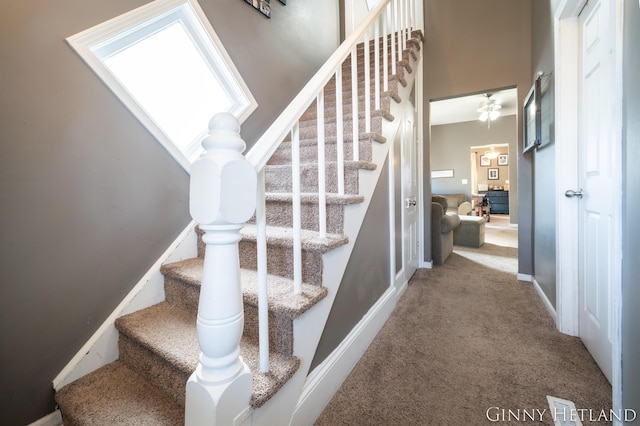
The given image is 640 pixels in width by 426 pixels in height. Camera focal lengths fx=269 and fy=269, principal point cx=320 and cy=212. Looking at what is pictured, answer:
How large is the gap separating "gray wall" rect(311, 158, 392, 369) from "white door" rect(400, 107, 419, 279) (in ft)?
1.77

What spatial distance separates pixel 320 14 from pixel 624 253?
3141 mm

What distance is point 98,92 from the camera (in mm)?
1205

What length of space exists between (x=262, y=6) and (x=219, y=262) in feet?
7.27

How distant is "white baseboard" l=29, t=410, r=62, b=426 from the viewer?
1015 mm

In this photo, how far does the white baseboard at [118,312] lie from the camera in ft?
3.62

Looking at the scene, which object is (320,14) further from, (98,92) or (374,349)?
(374,349)

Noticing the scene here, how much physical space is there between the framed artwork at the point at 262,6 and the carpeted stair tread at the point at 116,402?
94.0 inches

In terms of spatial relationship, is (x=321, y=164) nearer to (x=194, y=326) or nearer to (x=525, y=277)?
(x=194, y=326)

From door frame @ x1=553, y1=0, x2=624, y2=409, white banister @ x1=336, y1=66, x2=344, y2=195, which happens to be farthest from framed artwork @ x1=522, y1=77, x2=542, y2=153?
white banister @ x1=336, y1=66, x2=344, y2=195

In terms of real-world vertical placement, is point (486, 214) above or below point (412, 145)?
below

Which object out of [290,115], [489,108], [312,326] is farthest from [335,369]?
[489,108]

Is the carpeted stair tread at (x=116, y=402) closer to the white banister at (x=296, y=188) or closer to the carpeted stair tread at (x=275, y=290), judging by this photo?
the carpeted stair tread at (x=275, y=290)

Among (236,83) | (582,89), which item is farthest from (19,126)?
(582,89)

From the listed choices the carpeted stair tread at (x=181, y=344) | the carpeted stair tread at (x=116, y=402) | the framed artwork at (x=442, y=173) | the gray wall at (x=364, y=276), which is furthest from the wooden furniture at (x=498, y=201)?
the carpeted stair tread at (x=116, y=402)
